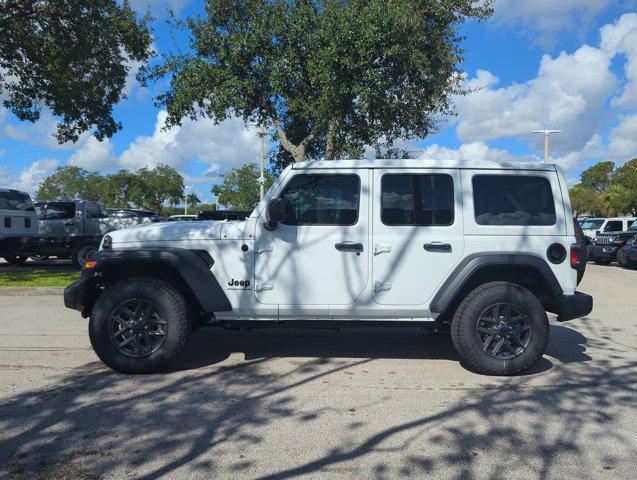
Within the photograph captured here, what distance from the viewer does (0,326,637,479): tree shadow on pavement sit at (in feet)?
→ 10.2

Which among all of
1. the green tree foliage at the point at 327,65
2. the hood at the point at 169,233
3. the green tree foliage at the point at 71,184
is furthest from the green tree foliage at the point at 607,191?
the green tree foliage at the point at 71,184

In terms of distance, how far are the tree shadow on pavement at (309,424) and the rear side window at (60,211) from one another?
1128 cm

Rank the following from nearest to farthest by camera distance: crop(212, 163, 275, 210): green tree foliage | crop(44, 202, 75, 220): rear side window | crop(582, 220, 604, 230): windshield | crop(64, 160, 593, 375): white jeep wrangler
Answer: crop(64, 160, 593, 375): white jeep wrangler, crop(44, 202, 75, 220): rear side window, crop(582, 220, 604, 230): windshield, crop(212, 163, 275, 210): green tree foliage

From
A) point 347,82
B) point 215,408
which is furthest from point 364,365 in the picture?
point 347,82

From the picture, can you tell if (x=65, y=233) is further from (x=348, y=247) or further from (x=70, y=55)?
(x=348, y=247)

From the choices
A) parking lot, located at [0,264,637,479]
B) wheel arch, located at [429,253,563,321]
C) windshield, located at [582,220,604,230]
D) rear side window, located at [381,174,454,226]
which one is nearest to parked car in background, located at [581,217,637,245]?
windshield, located at [582,220,604,230]

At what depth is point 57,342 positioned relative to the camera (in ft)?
19.9

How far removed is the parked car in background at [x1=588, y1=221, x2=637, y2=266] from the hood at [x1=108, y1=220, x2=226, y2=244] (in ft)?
52.6

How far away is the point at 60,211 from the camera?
15102 millimetres

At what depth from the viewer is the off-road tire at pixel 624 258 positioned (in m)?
16.5

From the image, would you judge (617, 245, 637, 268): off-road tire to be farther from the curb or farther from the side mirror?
the curb

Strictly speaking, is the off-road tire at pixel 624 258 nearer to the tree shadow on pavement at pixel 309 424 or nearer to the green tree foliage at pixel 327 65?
the green tree foliage at pixel 327 65

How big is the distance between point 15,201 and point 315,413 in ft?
44.3

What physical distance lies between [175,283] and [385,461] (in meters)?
2.71
